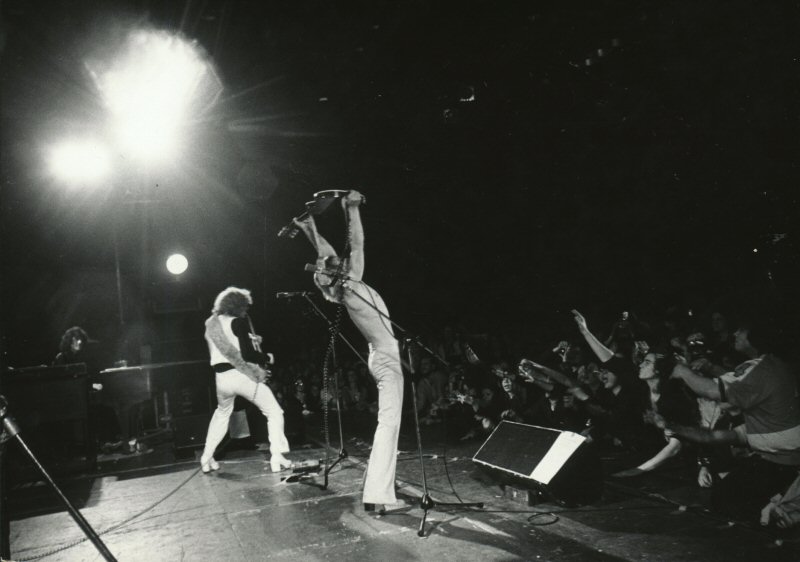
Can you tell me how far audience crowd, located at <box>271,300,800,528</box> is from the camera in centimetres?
383

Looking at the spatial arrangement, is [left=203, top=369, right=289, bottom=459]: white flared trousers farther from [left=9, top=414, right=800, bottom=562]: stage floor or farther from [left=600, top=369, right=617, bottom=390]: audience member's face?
[left=600, top=369, right=617, bottom=390]: audience member's face

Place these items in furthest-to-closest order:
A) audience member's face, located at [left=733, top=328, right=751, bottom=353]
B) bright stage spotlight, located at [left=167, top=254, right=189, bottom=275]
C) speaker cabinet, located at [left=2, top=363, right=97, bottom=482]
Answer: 1. bright stage spotlight, located at [left=167, top=254, right=189, bottom=275]
2. speaker cabinet, located at [left=2, top=363, right=97, bottom=482]
3. audience member's face, located at [left=733, top=328, right=751, bottom=353]

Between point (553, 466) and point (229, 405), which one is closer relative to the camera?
point (553, 466)

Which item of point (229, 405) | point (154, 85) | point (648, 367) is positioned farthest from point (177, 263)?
point (648, 367)

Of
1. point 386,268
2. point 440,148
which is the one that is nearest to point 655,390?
point 440,148

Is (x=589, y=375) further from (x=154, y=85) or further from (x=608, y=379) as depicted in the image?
(x=154, y=85)

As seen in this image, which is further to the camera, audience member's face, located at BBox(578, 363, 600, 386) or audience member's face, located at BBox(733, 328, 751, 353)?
audience member's face, located at BBox(578, 363, 600, 386)

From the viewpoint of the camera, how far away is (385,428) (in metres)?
4.65

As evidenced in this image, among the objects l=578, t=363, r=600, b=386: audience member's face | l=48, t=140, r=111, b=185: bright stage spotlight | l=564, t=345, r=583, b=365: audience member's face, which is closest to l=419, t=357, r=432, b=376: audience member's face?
l=564, t=345, r=583, b=365: audience member's face

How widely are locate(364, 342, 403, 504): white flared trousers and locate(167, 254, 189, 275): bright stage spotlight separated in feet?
40.1

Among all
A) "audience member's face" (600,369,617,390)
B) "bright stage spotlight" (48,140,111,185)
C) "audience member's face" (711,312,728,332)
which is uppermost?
"bright stage spotlight" (48,140,111,185)

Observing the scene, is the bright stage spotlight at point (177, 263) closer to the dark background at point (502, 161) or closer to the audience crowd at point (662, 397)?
the dark background at point (502, 161)

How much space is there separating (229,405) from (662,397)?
16.4 feet

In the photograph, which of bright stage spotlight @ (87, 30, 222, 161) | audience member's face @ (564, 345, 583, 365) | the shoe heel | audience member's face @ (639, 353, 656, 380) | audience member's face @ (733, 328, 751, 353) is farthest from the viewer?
bright stage spotlight @ (87, 30, 222, 161)
